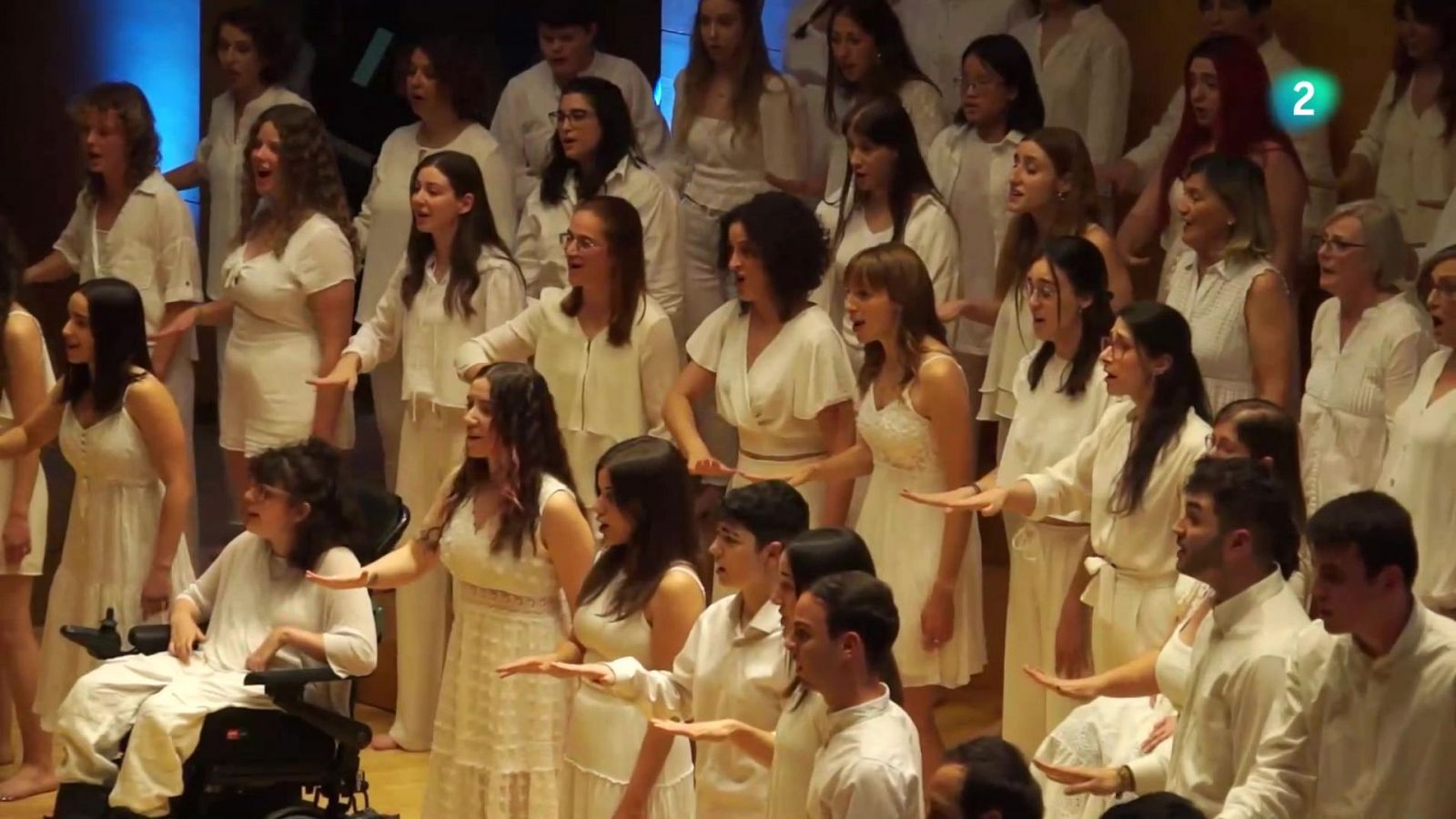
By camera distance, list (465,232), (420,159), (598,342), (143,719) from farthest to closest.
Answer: (420,159)
(465,232)
(598,342)
(143,719)

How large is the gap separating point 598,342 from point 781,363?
53 cm

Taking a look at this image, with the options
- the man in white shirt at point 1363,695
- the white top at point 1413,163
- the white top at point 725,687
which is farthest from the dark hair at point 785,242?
the man in white shirt at point 1363,695

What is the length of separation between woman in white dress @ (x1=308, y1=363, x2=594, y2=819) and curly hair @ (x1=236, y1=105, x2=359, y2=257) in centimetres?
168

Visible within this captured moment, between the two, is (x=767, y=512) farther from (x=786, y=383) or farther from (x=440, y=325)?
(x=440, y=325)

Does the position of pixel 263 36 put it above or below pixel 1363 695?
above

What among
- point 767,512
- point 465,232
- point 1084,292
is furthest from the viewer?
point 465,232

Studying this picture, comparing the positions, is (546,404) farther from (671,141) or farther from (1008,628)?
(671,141)

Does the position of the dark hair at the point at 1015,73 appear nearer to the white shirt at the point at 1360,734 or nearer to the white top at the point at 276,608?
the white top at the point at 276,608

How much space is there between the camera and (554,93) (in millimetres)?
6988

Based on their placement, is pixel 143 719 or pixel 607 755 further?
pixel 143 719

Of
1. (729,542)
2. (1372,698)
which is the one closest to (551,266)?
(729,542)

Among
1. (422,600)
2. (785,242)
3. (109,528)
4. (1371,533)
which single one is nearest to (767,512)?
(1371,533)

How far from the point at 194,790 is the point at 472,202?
1.90 metres

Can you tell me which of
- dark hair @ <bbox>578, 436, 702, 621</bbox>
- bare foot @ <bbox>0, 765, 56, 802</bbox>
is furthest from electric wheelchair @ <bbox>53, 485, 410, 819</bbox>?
bare foot @ <bbox>0, 765, 56, 802</bbox>
